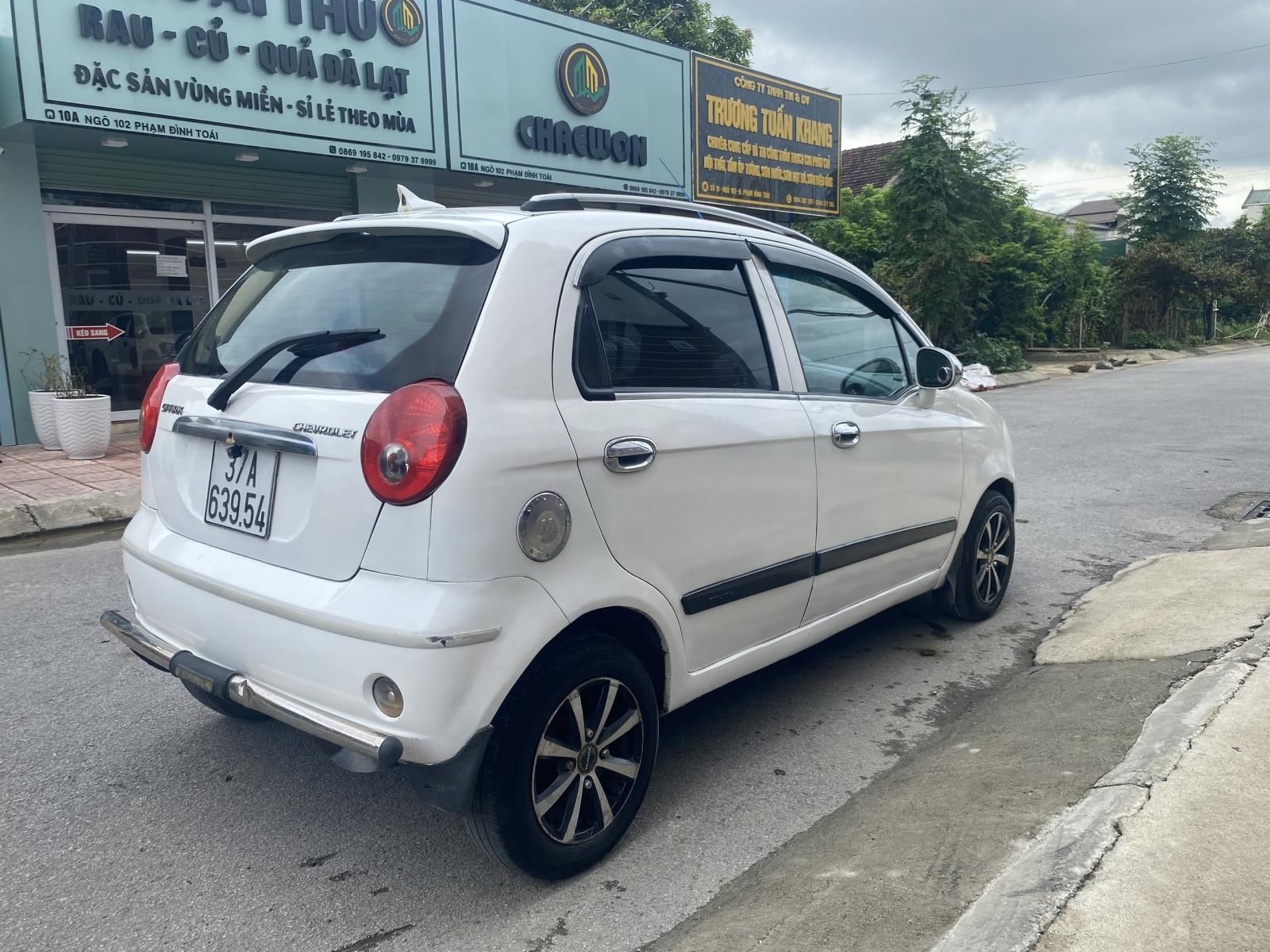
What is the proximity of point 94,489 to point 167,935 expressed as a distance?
250 inches

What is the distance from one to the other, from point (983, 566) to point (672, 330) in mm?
2514

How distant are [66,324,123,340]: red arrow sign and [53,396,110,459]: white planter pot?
1.49 m

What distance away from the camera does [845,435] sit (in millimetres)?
3592

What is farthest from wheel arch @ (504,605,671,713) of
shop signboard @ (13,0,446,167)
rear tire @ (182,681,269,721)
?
shop signboard @ (13,0,446,167)

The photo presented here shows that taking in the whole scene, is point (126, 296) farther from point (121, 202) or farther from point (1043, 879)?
point (1043, 879)

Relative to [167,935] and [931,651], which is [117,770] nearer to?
[167,935]

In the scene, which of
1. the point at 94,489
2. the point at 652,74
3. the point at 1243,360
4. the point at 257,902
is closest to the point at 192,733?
the point at 257,902

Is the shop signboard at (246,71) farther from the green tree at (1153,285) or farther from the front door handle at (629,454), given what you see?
the green tree at (1153,285)

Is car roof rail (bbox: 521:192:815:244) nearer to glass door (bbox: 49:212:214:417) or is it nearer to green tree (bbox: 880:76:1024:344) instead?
glass door (bbox: 49:212:214:417)

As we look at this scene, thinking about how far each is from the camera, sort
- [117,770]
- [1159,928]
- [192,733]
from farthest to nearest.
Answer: [192,733]
[117,770]
[1159,928]

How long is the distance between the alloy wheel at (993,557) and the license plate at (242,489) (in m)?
3.30

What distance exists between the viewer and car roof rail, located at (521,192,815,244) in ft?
9.74

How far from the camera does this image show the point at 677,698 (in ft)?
10.1

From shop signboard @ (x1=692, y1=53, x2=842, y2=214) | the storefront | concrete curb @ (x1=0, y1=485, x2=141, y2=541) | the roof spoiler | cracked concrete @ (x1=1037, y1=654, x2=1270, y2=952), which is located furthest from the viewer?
shop signboard @ (x1=692, y1=53, x2=842, y2=214)
